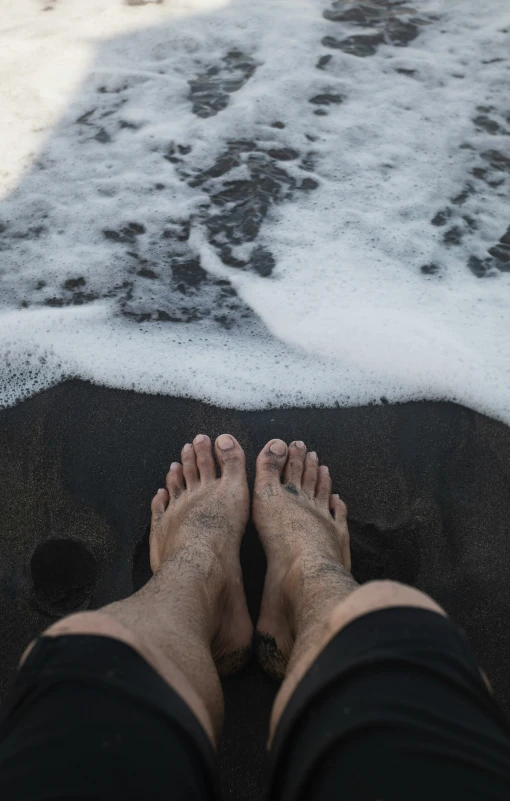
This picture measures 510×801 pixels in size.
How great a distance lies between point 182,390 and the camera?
1684 mm

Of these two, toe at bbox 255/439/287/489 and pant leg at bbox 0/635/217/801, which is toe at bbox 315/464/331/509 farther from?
pant leg at bbox 0/635/217/801

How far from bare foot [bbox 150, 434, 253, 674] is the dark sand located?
51mm

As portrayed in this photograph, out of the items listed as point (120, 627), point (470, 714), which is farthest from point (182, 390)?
point (470, 714)

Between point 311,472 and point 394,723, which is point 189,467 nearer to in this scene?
point 311,472

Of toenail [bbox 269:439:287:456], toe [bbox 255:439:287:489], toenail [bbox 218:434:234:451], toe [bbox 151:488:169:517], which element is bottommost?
toe [bbox 151:488:169:517]

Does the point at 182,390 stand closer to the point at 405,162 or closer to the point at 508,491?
the point at 508,491

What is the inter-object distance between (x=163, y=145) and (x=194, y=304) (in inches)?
Answer: 35.7

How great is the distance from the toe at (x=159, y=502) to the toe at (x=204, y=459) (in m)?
0.12

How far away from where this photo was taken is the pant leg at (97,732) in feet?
2.30

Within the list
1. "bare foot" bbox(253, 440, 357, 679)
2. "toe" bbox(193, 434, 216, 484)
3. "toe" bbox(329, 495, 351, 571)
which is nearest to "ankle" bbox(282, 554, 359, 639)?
"bare foot" bbox(253, 440, 357, 679)

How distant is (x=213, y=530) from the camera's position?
4.83ft

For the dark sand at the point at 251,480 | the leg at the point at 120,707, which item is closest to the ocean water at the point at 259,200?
the dark sand at the point at 251,480

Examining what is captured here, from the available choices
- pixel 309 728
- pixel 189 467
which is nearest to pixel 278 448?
pixel 189 467

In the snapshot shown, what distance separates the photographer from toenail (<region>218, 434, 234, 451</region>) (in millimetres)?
1617
